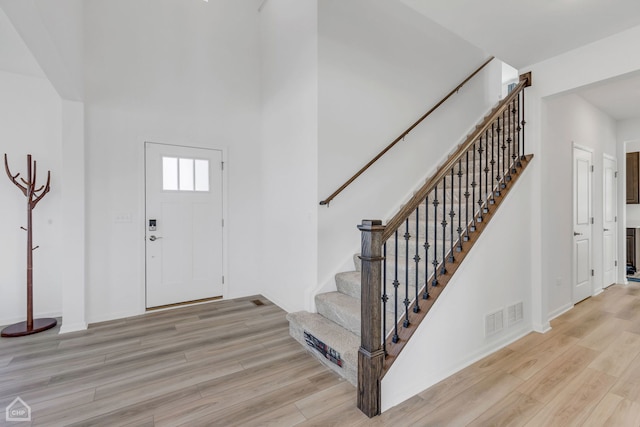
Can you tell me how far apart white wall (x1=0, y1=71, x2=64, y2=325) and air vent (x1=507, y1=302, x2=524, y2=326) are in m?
4.64

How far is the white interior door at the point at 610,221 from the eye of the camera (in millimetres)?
4578

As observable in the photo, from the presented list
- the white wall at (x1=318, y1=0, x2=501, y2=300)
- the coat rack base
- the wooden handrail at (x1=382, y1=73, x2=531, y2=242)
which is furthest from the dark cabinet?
the coat rack base

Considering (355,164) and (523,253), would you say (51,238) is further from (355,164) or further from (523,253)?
(523,253)

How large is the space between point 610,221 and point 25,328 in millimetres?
7878

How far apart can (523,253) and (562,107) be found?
6.13ft

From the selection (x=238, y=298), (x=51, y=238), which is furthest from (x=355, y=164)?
(x=51, y=238)

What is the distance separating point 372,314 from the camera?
1821 mm

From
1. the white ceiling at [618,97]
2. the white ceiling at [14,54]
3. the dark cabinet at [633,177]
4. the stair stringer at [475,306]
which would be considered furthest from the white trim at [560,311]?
the white ceiling at [14,54]

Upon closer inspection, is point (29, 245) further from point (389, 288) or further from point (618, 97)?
point (618, 97)

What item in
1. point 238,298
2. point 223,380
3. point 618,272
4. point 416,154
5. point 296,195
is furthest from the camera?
point 618,272

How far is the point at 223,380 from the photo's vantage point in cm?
221

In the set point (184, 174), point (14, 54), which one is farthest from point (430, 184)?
point (14, 54)

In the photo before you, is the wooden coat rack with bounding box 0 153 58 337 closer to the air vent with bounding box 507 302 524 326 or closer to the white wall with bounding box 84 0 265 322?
the white wall with bounding box 84 0 265 322

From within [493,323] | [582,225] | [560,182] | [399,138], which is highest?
[399,138]
